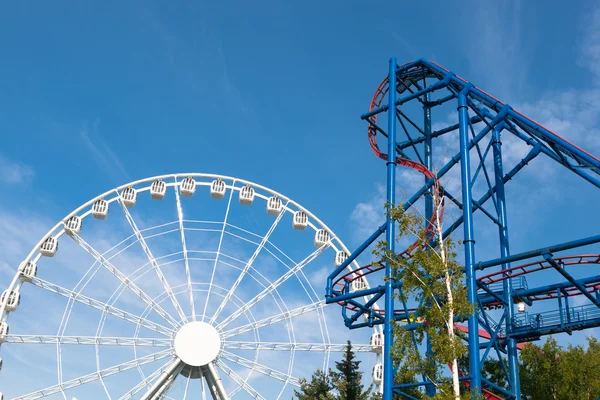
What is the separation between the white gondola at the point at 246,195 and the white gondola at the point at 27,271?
9.70m

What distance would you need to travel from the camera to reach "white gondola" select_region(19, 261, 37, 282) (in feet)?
88.6

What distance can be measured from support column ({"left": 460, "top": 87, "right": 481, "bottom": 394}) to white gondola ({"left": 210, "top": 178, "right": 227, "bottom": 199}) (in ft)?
42.8

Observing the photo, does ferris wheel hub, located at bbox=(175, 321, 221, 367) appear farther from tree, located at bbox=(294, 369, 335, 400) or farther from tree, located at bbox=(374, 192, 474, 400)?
tree, located at bbox=(374, 192, 474, 400)

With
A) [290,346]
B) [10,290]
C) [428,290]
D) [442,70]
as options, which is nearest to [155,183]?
[10,290]

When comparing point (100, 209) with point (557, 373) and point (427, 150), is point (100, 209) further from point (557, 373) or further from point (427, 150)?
point (557, 373)

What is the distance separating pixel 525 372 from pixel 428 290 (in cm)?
1843

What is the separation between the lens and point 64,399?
2502 centimetres

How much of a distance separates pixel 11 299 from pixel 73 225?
4019 mm

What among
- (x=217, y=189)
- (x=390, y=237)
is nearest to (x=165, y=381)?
(x=217, y=189)

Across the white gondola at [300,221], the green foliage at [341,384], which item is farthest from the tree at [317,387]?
the white gondola at [300,221]

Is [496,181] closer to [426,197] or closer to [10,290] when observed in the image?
[426,197]

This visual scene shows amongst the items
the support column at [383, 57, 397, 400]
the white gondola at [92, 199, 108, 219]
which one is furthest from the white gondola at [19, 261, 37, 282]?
the support column at [383, 57, 397, 400]

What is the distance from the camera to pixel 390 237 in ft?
65.3

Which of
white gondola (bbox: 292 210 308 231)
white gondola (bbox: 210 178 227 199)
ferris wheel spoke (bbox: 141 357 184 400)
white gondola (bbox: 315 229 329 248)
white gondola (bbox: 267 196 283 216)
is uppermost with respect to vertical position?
white gondola (bbox: 210 178 227 199)
